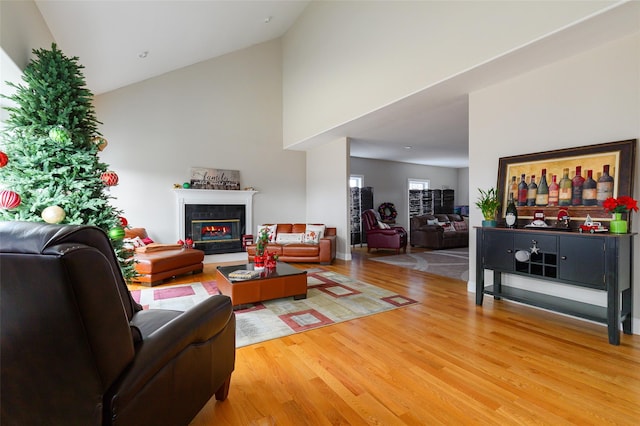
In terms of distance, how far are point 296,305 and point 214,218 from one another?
3.72m

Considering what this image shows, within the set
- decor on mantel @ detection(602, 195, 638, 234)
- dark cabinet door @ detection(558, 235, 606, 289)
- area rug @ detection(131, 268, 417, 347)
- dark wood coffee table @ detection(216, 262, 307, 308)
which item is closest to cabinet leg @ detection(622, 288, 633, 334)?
dark cabinet door @ detection(558, 235, 606, 289)

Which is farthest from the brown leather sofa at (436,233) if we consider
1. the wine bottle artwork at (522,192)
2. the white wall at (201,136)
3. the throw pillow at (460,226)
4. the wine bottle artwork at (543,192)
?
the wine bottle artwork at (543,192)

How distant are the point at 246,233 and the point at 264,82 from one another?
3.64 metres

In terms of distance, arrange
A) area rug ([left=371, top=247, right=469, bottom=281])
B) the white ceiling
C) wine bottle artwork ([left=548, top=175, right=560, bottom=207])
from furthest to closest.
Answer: area rug ([left=371, top=247, right=469, bottom=281]) < wine bottle artwork ([left=548, top=175, right=560, bottom=207]) < the white ceiling

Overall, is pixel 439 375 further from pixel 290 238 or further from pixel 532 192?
pixel 290 238

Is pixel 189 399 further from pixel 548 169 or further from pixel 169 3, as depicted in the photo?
pixel 169 3

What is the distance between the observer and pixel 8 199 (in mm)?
2191

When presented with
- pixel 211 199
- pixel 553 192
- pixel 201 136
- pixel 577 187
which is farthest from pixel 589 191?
pixel 201 136

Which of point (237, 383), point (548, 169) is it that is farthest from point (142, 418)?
point (548, 169)

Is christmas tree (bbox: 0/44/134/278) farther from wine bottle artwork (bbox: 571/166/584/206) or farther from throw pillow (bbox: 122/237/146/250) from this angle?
wine bottle artwork (bbox: 571/166/584/206)

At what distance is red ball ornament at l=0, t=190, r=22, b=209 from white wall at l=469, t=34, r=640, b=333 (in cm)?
461

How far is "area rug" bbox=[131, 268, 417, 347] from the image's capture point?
281 centimetres

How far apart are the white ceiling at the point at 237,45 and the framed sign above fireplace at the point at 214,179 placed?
1.85m

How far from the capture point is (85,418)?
908 millimetres
